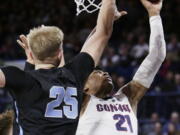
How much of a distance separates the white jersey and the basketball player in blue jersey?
0.93 m

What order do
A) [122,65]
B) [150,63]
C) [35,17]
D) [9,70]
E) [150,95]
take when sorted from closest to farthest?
[9,70], [150,63], [150,95], [122,65], [35,17]

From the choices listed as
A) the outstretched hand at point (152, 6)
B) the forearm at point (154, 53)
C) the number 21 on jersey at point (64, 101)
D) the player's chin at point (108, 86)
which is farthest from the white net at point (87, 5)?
the number 21 on jersey at point (64, 101)

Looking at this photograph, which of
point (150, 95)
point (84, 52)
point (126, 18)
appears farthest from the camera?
point (126, 18)

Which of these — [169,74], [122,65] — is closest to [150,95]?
[169,74]

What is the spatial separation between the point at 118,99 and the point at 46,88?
1.26 meters

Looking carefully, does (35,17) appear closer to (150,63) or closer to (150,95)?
(150,95)

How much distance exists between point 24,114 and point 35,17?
14325 mm

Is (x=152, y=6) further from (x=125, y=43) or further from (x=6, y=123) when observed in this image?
(x=125, y=43)

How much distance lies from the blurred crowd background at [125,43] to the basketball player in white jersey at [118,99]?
5.36 meters

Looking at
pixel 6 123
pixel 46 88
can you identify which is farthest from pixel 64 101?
pixel 6 123

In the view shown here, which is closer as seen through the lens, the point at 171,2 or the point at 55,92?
the point at 55,92

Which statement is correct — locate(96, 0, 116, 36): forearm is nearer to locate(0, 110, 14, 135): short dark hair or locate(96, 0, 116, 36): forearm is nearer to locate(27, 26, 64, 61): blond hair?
locate(27, 26, 64, 61): blond hair

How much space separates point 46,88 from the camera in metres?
2.78

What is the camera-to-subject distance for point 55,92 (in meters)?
2.79
